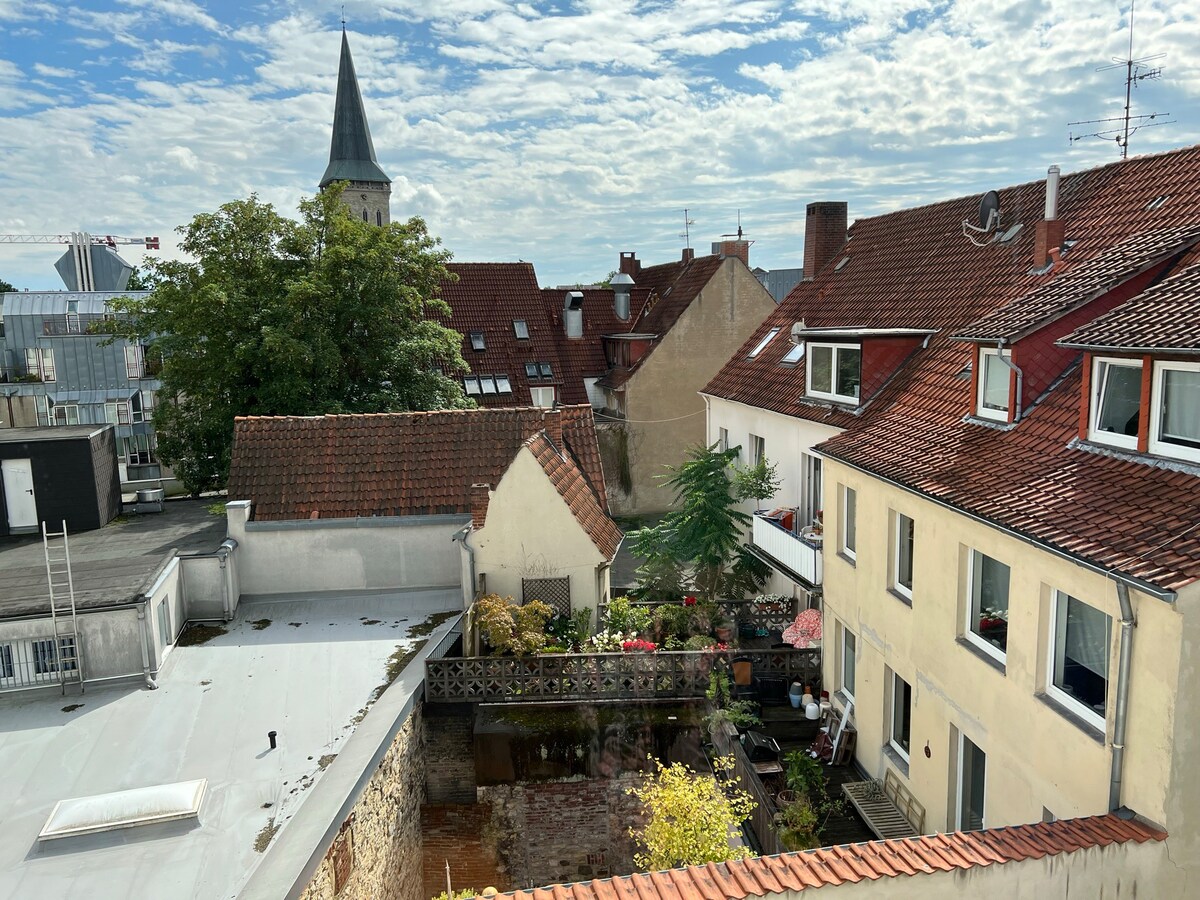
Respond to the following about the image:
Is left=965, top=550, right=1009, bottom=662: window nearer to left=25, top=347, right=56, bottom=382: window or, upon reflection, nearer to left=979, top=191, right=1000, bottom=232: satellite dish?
left=979, top=191, right=1000, bottom=232: satellite dish

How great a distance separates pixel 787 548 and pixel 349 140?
5410 centimetres

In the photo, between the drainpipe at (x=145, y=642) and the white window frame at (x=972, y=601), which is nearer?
the white window frame at (x=972, y=601)

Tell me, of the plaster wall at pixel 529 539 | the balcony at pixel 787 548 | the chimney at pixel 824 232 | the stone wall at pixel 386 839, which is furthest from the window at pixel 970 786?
the chimney at pixel 824 232

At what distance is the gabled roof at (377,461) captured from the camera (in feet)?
61.6

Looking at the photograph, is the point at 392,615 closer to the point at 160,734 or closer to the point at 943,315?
the point at 160,734

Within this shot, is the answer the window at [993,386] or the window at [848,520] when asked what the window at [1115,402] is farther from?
the window at [848,520]

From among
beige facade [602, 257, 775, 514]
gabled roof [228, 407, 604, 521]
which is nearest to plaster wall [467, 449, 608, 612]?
gabled roof [228, 407, 604, 521]

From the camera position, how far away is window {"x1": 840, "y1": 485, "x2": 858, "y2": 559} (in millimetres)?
14238

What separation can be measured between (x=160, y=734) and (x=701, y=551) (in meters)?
11.2

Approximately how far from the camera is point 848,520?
14.4m

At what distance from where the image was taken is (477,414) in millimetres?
20281

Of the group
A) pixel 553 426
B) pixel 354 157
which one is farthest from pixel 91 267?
pixel 553 426

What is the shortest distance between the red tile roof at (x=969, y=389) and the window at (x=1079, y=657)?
37.3 inches

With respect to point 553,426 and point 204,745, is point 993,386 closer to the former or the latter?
point 553,426
